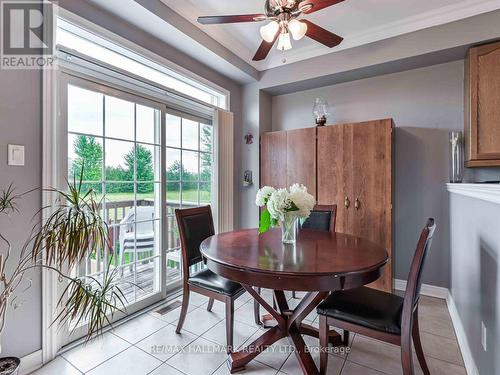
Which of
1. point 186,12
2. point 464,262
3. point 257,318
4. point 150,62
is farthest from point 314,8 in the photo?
point 257,318

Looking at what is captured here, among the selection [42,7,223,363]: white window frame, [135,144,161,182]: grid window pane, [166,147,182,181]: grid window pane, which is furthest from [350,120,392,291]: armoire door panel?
[42,7,223,363]: white window frame

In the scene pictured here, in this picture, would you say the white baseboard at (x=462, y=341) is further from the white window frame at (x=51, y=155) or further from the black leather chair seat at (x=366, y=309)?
the white window frame at (x=51, y=155)

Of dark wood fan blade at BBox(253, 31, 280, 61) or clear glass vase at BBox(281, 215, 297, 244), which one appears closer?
clear glass vase at BBox(281, 215, 297, 244)

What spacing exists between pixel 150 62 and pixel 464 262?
3168mm

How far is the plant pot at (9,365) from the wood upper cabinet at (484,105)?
12.0 ft

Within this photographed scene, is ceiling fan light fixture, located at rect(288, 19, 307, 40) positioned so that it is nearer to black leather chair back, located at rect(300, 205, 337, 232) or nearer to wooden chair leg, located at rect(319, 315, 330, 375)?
black leather chair back, located at rect(300, 205, 337, 232)

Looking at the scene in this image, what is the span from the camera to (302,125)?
140 inches

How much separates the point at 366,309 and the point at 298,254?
0.50 meters

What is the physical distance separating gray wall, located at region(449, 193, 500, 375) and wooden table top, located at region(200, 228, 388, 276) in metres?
0.51

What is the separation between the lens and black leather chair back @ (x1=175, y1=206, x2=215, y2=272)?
80.4 inches

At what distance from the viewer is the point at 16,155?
5.12 ft

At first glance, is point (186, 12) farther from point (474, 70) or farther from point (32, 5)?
point (474, 70)

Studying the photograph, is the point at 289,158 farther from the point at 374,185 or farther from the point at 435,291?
the point at 435,291

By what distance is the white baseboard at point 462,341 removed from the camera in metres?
1.56
